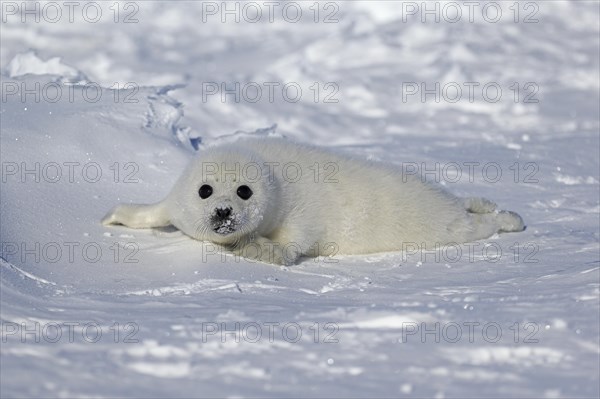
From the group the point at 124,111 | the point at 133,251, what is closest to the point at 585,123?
the point at 124,111

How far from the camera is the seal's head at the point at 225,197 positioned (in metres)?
4.18

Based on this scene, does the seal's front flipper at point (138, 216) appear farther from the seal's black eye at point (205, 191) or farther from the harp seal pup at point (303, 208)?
the seal's black eye at point (205, 191)

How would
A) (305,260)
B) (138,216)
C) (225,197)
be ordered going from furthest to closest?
1. (138,216)
2. (305,260)
3. (225,197)

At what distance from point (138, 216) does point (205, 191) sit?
1.47 ft

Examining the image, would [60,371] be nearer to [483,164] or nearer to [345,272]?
[345,272]

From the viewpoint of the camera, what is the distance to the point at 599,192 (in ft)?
18.2

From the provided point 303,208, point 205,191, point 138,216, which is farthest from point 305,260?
point 138,216

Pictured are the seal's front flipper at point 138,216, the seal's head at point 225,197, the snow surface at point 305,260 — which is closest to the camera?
the snow surface at point 305,260

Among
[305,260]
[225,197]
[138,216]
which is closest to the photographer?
[225,197]

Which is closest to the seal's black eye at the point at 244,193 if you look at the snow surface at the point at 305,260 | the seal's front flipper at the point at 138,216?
the snow surface at the point at 305,260

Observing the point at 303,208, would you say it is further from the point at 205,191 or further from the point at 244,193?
the point at 205,191

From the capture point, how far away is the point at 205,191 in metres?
4.22

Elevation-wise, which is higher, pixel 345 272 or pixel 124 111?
pixel 124 111

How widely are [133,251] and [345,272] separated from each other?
0.88m
